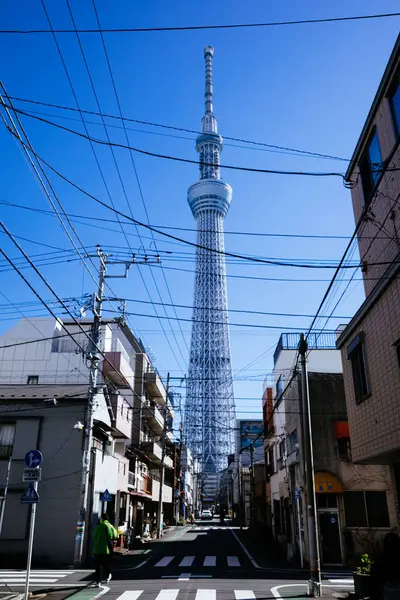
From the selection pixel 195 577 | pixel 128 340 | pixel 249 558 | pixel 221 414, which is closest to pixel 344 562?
pixel 249 558

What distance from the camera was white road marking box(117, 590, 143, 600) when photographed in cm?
1180

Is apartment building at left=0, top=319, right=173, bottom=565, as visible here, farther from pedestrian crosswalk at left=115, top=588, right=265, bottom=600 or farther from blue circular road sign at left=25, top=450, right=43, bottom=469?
pedestrian crosswalk at left=115, top=588, right=265, bottom=600

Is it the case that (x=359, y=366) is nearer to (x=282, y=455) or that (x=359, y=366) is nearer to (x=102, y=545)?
(x=102, y=545)

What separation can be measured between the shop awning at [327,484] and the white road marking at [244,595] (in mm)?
9131

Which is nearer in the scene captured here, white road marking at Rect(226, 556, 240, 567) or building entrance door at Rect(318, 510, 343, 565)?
white road marking at Rect(226, 556, 240, 567)

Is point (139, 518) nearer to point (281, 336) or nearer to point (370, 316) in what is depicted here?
point (281, 336)

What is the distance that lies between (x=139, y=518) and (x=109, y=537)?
89.6ft

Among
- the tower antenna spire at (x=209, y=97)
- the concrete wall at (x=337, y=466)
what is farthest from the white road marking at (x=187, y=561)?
the tower antenna spire at (x=209, y=97)

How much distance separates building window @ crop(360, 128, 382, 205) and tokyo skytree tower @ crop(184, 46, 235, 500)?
374 ft

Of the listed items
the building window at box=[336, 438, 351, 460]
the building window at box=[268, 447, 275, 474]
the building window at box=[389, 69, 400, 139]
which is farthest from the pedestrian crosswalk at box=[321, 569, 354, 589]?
the building window at box=[268, 447, 275, 474]

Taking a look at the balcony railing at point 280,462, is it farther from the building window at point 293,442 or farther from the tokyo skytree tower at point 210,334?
the tokyo skytree tower at point 210,334

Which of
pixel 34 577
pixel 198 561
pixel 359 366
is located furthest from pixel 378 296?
pixel 198 561

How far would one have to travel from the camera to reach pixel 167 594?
12516 millimetres

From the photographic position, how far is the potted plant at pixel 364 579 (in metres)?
11.5
